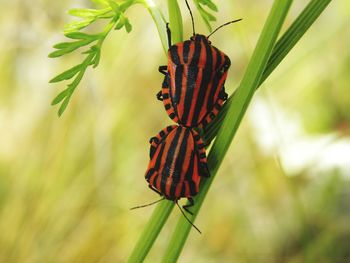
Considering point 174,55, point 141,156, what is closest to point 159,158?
point 174,55

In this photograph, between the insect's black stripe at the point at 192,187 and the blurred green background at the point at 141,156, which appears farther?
the blurred green background at the point at 141,156

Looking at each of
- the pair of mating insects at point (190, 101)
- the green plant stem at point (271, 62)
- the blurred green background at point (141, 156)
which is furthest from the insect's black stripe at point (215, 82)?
the blurred green background at point (141, 156)

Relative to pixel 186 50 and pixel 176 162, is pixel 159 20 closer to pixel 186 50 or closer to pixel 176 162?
pixel 186 50

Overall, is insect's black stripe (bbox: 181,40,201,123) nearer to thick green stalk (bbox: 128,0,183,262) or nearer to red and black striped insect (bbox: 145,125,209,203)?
red and black striped insect (bbox: 145,125,209,203)

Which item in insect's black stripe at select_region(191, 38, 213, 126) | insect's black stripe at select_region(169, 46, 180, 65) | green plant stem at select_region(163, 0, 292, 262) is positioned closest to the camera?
green plant stem at select_region(163, 0, 292, 262)

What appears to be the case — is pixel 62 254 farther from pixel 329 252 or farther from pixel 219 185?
pixel 329 252

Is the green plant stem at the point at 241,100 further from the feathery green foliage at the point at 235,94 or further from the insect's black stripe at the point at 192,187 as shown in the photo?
the insect's black stripe at the point at 192,187

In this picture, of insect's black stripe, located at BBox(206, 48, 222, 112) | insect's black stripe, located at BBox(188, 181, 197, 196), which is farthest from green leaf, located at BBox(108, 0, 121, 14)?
insect's black stripe, located at BBox(188, 181, 197, 196)
